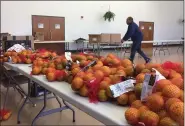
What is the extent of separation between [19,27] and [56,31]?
5.02 ft

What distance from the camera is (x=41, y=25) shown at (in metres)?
8.74

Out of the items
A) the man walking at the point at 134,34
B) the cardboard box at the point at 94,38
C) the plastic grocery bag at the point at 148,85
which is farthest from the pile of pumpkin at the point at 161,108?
the cardboard box at the point at 94,38

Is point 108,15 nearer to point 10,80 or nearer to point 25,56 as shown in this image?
point 10,80

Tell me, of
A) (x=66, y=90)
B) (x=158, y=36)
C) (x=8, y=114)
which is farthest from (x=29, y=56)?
(x=158, y=36)

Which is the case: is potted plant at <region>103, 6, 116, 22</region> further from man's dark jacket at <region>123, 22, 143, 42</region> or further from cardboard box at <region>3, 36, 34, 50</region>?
cardboard box at <region>3, 36, 34, 50</region>

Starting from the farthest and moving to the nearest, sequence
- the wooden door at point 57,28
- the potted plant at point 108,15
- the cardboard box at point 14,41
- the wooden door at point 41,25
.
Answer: the potted plant at point 108,15 → the wooden door at point 57,28 → the wooden door at point 41,25 → the cardboard box at point 14,41

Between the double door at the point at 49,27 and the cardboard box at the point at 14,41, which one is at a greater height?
the double door at the point at 49,27

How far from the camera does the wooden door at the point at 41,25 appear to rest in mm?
8578

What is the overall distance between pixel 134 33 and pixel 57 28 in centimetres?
421

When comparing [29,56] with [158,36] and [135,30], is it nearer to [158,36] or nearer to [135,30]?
[135,30]

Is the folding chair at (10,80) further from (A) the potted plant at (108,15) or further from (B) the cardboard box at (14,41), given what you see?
(A) the potted plant at (108,15)

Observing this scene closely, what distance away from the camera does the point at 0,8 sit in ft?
25.5

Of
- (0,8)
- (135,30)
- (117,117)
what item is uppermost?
(0,8)

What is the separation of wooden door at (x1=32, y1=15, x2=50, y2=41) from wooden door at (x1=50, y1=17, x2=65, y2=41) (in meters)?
0.17
